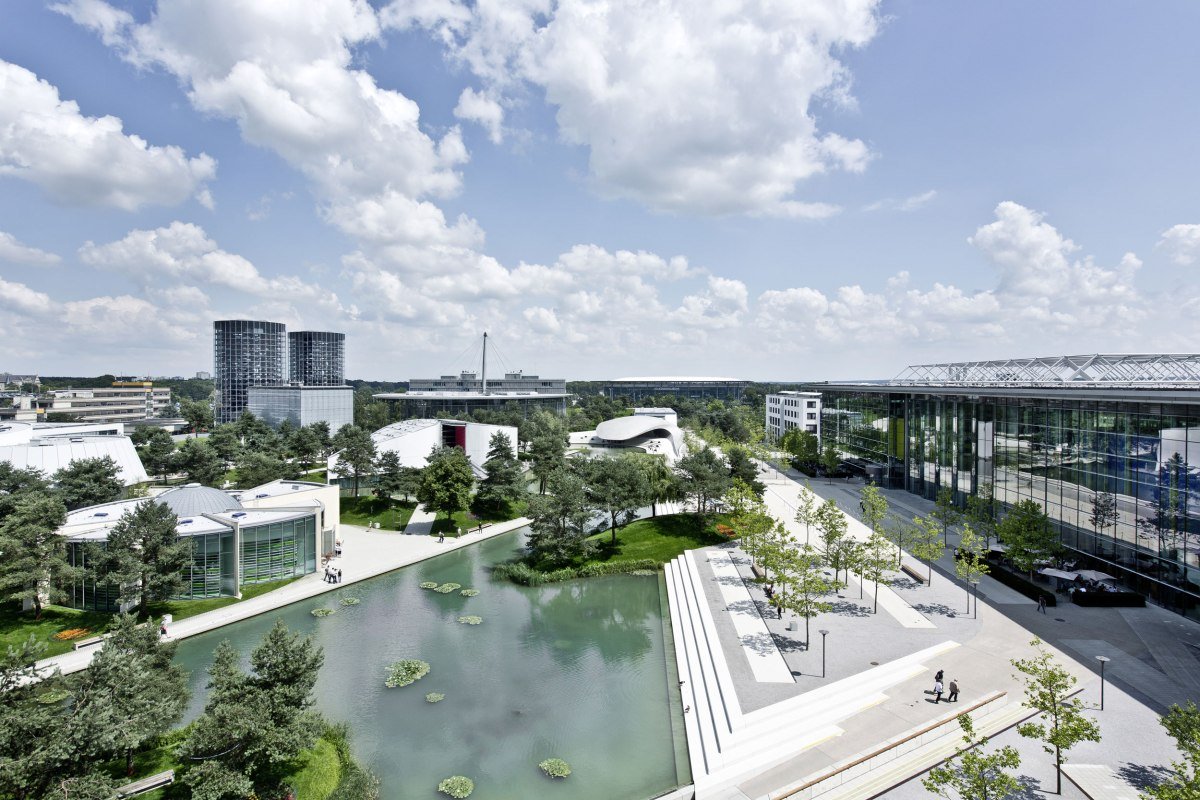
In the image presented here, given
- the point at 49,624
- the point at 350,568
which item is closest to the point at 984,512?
the point at 350,568

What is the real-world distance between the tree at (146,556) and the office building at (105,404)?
3736 inches

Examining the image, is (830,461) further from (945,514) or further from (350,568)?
(350,568)

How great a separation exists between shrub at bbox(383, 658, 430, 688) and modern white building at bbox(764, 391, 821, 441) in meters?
60.2

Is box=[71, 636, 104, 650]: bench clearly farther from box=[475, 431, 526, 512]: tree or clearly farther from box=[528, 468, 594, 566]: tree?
box=[475, 431, 526, 512]: tree

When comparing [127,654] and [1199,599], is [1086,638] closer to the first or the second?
[1199,599]

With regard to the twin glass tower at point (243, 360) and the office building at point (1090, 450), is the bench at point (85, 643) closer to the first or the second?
the office building at point (1090, 450)

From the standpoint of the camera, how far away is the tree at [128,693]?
11406 mm

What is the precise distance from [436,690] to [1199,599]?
91.0 ft

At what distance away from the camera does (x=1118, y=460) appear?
79.5 feet

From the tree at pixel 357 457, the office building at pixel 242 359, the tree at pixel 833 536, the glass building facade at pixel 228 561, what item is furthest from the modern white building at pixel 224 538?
the office building at pixel 242 359

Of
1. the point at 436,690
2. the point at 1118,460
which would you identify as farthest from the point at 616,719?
the point at 1118,460

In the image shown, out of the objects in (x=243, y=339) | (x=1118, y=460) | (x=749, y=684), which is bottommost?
(x=749, y=684)

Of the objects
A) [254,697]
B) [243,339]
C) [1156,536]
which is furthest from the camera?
[243,339]

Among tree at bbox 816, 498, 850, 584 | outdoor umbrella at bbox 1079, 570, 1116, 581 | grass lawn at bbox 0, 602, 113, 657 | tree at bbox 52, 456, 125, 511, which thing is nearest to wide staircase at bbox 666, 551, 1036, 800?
tree at bbox 816, 498, 850, 584
